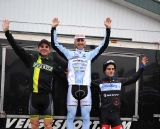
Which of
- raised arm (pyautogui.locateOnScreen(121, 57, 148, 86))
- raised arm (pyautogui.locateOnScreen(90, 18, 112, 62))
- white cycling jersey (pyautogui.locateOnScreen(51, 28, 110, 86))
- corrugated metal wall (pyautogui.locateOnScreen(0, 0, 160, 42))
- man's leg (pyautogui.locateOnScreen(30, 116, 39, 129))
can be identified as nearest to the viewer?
man's leg (pyautogui.locateOnScreen(30, 116, 39, 129))

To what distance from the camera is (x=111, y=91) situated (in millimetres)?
4480

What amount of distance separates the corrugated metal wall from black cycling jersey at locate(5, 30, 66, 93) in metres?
4.47

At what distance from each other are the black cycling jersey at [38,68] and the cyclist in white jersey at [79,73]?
0.24 metres

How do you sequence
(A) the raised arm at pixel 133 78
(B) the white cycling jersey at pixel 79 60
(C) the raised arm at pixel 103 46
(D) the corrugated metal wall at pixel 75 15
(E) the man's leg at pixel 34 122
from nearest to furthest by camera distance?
(E) the man's leg at pixel 34 122
(B) the white cycling jersey at pixel 79 60
(C) the raised arm at pixel 103 46
(A) the raised arm at pixel 133 78
(D) the corrugated metal wall at pixel 75 15

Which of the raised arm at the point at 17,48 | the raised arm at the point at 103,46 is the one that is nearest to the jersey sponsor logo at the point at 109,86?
the raised arm at the point at 103,46

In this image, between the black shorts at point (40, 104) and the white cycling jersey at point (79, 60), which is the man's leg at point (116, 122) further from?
the black shorts at point (40, 104)

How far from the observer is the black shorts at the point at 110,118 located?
174 inches

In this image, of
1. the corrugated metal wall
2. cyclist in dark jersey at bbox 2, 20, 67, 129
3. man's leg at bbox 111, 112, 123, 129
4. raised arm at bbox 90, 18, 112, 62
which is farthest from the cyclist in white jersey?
the corrugated metal wall

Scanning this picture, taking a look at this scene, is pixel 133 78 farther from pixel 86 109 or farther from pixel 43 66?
pixel 43 66

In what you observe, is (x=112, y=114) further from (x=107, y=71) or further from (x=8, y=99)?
(x=8, y=99)

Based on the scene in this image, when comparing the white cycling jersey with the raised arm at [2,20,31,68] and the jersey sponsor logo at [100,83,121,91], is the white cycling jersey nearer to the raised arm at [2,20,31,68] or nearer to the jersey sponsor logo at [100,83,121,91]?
the jersey sponsor logo at [100,83,121,91]

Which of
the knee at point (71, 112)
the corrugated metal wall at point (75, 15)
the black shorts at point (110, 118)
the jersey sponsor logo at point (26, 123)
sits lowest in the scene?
the jersey sponsor logo at point (26, 123)

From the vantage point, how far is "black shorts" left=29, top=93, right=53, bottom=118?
4.26 metres

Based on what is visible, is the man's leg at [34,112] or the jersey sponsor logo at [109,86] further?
the jersey sponsor logo at [109,86]
